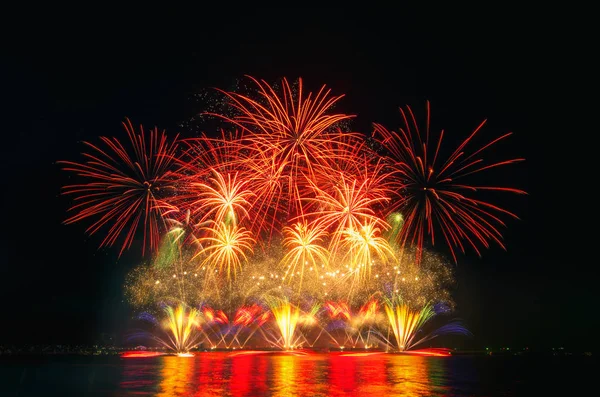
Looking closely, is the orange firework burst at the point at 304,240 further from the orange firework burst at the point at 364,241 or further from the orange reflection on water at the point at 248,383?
the orange reflection on water at the point at 248,383

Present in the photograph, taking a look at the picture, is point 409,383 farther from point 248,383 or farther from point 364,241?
point 364,241

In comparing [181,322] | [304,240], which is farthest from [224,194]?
[181,322]

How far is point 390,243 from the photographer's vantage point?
3781cm

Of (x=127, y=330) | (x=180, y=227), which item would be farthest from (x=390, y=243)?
(x=127, y=330)

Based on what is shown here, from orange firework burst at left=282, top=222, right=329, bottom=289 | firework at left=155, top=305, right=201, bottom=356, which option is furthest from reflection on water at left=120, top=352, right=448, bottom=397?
firework at left=155, top=305, right=201, bottom=356

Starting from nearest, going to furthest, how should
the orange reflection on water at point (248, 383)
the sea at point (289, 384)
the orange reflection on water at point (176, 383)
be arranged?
1. the orange reflection on water at point (176, 383)
2. the orange reflection on water at point (248, 383)
3. the sea at point (289, 384)

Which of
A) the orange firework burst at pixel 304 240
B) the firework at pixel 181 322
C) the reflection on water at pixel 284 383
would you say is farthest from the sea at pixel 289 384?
the firework at pixel 181 322

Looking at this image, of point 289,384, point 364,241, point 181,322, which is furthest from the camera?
point 181,322

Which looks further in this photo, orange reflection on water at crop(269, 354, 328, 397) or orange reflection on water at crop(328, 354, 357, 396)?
orange reflection on water at crop(328, 354, 357, 396)

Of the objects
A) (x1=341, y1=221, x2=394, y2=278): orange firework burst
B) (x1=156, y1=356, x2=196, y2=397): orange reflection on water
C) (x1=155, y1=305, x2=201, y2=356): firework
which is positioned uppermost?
(x1=341, y1=221, x2=394, y2=278): orange firework burst

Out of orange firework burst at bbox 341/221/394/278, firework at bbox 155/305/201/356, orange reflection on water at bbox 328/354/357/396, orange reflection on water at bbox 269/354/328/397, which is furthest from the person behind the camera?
firework at bbox 155/305/201/356

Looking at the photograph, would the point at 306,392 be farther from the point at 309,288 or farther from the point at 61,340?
the point at 61,340

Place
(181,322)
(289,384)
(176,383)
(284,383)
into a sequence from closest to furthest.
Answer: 1. (289,384)
2. (176,383)
3. (284,383)
4. (181,322)

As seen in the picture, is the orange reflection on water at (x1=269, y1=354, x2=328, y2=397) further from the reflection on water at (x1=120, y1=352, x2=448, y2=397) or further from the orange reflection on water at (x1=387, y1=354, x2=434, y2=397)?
the orange reflection on water at (x1=387, y1=354, x2=434, y2=397)
